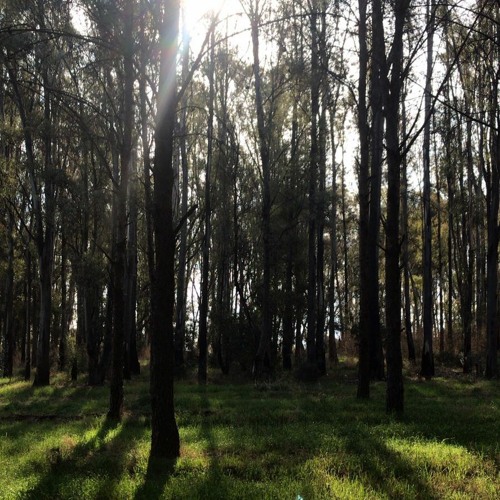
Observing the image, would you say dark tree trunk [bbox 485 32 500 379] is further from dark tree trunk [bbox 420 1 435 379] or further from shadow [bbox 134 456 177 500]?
shadow [bbox 134 456 177 500]

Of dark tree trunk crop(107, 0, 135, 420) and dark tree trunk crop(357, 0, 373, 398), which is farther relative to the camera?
dark tree trunk crop(357, 0, 373, 398)

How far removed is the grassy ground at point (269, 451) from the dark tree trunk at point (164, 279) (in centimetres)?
38

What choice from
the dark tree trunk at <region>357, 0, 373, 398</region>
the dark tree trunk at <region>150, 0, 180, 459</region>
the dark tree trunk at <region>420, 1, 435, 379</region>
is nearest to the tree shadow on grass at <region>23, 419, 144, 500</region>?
the dark tree trunk at <region>150, 0, 180, 459</region>

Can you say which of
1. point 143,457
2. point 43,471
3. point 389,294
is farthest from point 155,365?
point 389,294

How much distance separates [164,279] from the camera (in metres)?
6.88

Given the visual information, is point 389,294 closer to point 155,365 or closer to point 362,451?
point 362,451

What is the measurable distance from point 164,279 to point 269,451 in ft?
8.49

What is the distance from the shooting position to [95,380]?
62.5 feet

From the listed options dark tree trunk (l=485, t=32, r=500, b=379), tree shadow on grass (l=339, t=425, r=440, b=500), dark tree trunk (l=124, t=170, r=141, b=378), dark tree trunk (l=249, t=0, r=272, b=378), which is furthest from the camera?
dark tree trunk (l=124, t=170, r=141, b=378)

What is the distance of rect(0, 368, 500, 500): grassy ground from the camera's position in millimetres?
5414

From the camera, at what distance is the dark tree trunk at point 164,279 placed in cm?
675

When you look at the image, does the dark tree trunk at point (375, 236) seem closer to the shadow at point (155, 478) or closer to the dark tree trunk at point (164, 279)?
the dark tree trunk at point (164, 279)

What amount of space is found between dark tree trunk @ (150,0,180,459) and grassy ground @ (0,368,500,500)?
1.26 ft

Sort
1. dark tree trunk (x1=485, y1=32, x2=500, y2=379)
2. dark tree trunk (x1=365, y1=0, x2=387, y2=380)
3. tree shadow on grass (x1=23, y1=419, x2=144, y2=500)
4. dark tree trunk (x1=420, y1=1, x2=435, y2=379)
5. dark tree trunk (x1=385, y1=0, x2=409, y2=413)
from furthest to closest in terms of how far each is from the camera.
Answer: dark tree trunk (x1=420, y1=1, x2=435, y2=379) → dark tree trunk (x1=485, y1=32, x2=500, y2=379) → dark tree trunk (x1=365, y1=0, x2=387, y2=380) → dark tree trunk (x1=385, y1=0, x2=409, y2=413) → tree shadow on grass (x1=23, y1=419, x2=144, y2=500)
